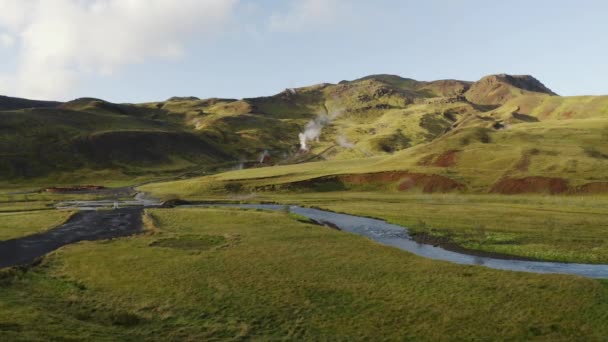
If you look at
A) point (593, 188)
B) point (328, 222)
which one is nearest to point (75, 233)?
point (328, 222)

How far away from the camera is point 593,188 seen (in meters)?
98.9

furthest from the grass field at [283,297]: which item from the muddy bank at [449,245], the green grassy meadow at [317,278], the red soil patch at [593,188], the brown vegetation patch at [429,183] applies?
the red soil patch at [593,188]

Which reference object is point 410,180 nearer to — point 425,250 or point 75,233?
point 425,250

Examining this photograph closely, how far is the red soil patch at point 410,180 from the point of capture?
360 feet

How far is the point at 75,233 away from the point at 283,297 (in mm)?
41952

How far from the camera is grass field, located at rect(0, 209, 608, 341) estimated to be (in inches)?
1135

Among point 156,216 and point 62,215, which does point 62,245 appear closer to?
Answer: point 156,216

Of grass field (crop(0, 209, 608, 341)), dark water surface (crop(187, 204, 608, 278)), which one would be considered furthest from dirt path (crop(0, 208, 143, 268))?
dark water surface (crop(187, 204, 608, 278))

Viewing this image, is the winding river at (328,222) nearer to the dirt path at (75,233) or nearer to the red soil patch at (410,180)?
the dirt path at (75,233)

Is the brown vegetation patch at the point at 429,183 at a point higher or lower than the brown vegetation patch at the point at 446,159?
lower

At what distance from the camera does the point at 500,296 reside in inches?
1371

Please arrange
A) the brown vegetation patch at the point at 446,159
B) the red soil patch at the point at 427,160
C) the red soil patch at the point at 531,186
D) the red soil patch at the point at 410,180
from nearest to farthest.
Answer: the red soil patch at the point at 531,186
the red soil patch at the point at 410,180
the brown vegetation patch at the point at 446,159
the red soil patch at the point at 427,160

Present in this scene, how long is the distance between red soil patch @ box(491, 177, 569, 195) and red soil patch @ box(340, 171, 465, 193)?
8.68m

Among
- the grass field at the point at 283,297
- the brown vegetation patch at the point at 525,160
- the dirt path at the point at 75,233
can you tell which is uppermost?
the brown vegetation patch at the point at 525,160
